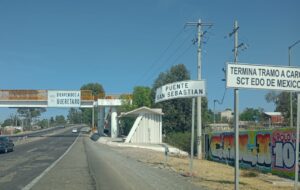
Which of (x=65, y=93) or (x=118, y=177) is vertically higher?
(x=65, y=93)

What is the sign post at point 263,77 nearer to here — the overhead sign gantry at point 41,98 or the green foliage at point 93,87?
the overhead sign gantry at point 41,98

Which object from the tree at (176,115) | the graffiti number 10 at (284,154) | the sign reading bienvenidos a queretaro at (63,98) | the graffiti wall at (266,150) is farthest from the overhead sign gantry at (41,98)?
the graffiti number 10 at (284,154)

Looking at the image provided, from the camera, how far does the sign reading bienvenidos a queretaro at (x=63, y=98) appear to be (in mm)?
82062

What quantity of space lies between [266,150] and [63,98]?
197ft

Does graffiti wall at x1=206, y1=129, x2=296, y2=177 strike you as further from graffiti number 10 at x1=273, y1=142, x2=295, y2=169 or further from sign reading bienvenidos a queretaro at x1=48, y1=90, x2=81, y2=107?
sign reading bienvenidos a queretaro at x1=48, y1=90, x2=81, y2=107

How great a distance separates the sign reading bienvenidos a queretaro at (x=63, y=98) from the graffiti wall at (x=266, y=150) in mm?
51044

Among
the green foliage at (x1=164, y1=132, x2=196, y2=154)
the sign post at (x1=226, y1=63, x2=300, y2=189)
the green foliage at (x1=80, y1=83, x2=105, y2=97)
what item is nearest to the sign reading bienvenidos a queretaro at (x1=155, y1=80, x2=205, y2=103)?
the sign post at (x1=226, y1=63, x2=300, y2=189)

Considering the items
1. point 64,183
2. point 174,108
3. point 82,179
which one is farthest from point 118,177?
point 174,108

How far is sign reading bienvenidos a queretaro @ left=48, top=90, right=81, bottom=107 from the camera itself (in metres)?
82.1

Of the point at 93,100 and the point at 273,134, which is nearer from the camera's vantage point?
the point at 273,134

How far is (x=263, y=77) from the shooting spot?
43.2ft

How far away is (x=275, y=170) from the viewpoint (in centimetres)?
2425

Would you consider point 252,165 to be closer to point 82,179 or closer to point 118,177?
point 118,177

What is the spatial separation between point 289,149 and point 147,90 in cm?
6836
